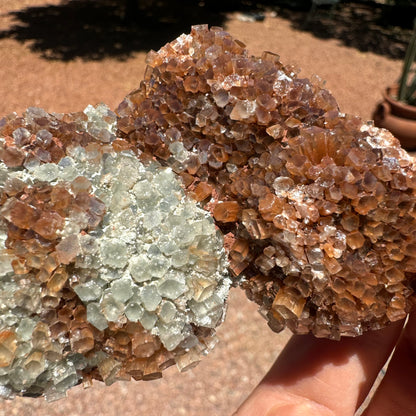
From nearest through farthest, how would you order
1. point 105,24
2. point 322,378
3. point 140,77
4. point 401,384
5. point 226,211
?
point 226,211 < point 322,378 < point 401,384 < point 140,77 < point 105,24

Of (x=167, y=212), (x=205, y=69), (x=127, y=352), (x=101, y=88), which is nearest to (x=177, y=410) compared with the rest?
(x=127, y=352)

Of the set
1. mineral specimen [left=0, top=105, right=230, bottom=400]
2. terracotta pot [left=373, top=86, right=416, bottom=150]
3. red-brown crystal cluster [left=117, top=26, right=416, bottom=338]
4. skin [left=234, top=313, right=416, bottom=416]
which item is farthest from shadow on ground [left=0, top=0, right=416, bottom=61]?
skin [left=234, top=313, right=416, bottom=416]

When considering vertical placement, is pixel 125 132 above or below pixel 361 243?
above

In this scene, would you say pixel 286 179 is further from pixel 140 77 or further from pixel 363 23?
pixel 363 23

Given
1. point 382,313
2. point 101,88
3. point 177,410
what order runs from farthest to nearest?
point 101,88
point 177,410
point 382,313

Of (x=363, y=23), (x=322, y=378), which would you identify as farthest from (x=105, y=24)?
(x=322, y=378)

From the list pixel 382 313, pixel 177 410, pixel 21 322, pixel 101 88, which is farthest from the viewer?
pixel 101 88

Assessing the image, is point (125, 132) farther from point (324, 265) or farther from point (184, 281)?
point (324, 265)

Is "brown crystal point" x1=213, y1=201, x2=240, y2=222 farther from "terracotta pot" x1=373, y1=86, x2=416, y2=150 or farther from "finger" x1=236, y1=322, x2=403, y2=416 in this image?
"terracotta pot" x1=373, y1=86, x2=416, y2=150

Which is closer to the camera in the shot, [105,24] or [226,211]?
[226,211]
